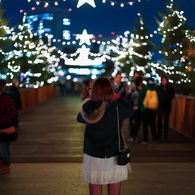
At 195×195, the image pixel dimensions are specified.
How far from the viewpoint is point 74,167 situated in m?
7.56

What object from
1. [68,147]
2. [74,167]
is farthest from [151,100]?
[74,167]

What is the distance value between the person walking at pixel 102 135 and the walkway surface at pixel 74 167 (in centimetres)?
181

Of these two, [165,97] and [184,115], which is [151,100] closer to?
[165,97]

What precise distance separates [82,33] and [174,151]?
15587mm

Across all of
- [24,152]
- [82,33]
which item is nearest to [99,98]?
[24,152]

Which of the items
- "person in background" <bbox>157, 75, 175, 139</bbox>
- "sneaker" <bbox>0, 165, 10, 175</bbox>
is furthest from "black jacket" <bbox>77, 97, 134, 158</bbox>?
"person in background" <bbox>157, 75, 175, 139</bbox>

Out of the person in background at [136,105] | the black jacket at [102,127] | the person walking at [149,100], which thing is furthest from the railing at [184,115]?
the black jacket at [102,127]

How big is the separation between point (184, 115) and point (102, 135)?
8389 mm

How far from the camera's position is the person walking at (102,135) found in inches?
161

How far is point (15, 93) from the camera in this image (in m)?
12.9

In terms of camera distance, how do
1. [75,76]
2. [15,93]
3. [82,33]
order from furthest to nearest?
[75,76] < [82,33] < [15,93]

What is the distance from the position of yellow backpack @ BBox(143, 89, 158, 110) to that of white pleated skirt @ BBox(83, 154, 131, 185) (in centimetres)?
574

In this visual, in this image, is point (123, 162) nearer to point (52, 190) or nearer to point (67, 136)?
point (52, 190)

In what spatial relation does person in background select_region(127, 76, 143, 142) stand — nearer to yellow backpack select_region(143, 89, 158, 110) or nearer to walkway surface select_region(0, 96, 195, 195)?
walkway surface select_region(0, 96, 195, 195)
